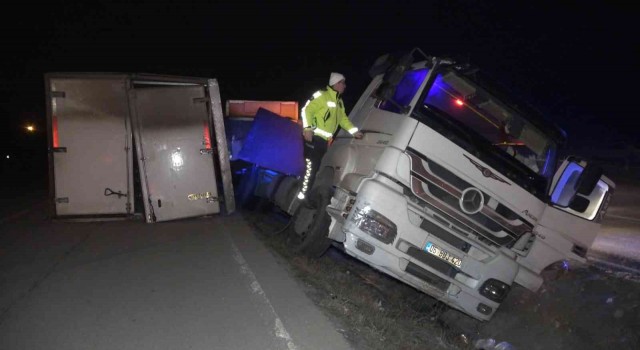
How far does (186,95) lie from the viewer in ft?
28.6

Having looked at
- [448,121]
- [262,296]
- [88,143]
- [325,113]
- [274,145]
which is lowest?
[262,296]

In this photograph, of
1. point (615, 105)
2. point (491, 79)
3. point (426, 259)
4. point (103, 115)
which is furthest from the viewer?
point (615, 105)

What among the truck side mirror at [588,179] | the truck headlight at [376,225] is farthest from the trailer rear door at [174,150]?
the truck side mirror at [588,179]

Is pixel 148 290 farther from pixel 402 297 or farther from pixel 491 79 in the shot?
pixel 491 79

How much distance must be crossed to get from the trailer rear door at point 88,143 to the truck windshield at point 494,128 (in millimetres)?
5490

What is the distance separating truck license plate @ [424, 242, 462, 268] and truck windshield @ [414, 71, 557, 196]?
102 centimetres

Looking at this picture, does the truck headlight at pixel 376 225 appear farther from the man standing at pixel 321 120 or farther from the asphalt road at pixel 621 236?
the asphalt road at pixel 621 236

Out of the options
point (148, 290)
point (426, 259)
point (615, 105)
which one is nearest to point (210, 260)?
point (148, 290)

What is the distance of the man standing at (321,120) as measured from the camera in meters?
6.78

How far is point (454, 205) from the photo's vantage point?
5141mm

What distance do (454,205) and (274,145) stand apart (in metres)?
3.43

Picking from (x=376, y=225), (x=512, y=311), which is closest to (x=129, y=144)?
(x=376, y=225)

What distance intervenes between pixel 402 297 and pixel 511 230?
6.38 ft

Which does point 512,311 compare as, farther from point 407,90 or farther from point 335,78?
point 335,78
